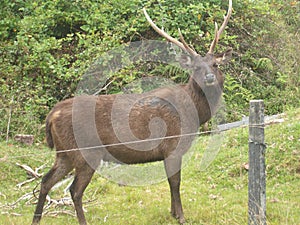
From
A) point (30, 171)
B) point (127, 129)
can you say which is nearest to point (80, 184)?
point (127, 129)

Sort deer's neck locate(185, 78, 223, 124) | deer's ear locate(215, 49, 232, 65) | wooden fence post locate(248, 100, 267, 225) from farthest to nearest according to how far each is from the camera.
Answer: deer's ear locate(215, 49, 232, 65) < deer's neck locate(185, 78, 223, 124) < wooden fence post locate(248, 100, 267, 225)

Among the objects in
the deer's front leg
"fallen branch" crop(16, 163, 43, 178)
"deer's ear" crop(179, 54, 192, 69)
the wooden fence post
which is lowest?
"fallen branch" crop(16, 163, 43, 178)

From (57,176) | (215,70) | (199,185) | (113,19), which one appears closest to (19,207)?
(57,176)

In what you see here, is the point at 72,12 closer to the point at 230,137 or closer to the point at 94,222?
the point at 230,137

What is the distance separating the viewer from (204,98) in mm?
5879

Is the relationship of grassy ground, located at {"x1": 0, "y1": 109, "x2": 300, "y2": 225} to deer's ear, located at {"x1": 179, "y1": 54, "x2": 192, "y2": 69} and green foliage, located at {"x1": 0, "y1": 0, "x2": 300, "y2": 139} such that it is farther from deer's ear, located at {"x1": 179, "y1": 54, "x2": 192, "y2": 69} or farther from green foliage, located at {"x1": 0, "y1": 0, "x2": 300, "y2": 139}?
green foliage, located at {"x1": 0, "y1": 0, "x2": 300, "y2": 139}

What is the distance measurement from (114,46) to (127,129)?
4954mm

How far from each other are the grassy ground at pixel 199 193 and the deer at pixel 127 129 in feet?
0.96

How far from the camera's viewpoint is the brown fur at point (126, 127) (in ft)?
17.7

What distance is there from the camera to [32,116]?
9.37m

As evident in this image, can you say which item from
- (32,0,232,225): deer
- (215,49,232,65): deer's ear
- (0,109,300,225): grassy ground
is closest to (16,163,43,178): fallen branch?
(0,109,300,225): grassy ground

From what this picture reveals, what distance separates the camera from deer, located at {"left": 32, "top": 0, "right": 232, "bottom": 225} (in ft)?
17.7

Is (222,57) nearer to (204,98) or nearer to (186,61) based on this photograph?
(186,61)

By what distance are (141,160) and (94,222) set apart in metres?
0.91
